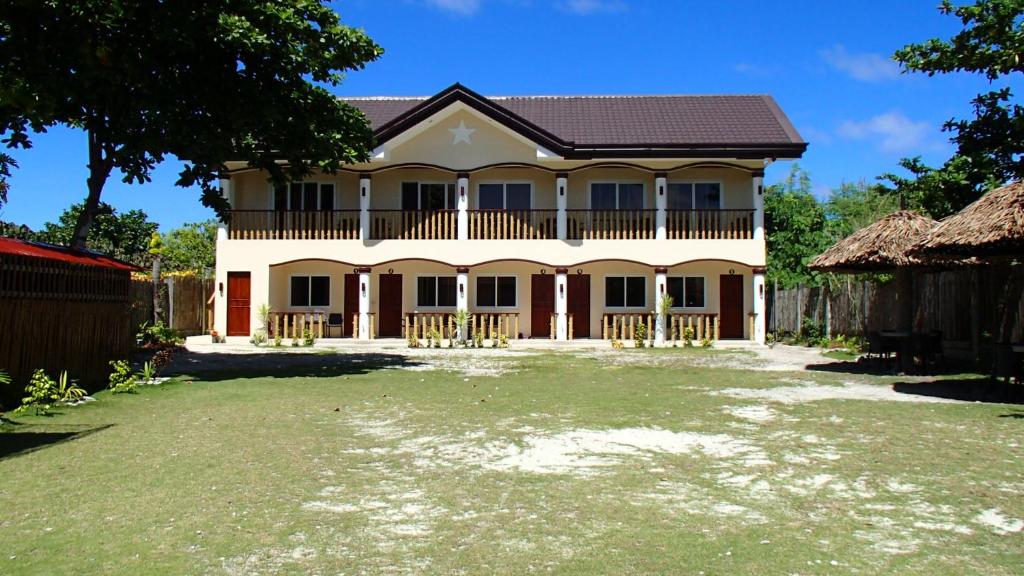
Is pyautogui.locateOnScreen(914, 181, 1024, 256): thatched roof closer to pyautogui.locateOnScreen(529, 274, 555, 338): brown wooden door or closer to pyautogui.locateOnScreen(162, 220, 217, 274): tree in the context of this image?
pyautogui.locateOnScreen(529, 274, 555, 338): brown wooden door

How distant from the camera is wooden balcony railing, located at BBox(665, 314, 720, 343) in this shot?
24.0 metres

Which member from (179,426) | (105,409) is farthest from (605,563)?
(105,409)

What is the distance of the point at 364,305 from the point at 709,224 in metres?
11.1

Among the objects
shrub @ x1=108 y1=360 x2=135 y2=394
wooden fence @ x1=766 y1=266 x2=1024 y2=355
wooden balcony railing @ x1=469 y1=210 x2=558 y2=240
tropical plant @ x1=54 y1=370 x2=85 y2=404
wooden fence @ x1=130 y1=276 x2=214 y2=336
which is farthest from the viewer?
wooden balcony railing @ x1=469 y1=210 x2=558 y2=240

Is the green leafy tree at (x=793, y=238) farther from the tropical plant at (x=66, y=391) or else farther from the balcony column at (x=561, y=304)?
the tropical plant at (x=66, y=391)

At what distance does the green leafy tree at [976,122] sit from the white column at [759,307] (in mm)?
6977

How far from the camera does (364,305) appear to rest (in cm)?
2495

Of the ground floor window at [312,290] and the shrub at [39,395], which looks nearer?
the shrub at [39,395]

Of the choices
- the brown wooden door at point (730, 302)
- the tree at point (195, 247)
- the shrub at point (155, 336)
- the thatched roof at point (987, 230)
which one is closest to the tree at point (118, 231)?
the tree at point (195, 247)

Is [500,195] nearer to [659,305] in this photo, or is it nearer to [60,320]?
[659,305]

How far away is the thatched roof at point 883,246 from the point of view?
1490cm

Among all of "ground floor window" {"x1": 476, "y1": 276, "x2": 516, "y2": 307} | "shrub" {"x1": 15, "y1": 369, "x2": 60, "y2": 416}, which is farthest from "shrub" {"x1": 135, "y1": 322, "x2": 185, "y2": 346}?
"ground floor window" {"x1": 476, "y1": 276, "x2": 516, "y2": 307}

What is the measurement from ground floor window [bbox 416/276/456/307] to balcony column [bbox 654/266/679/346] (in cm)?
665

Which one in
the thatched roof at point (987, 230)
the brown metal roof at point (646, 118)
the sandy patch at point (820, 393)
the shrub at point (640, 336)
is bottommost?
the sandy patch at point (820, 393)
